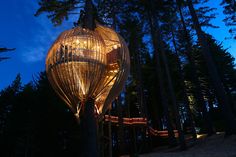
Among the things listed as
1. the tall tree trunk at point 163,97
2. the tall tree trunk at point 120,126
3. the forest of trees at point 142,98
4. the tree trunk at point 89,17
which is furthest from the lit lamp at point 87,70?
the tall tree trunk at point 163,97

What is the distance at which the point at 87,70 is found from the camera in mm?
2205

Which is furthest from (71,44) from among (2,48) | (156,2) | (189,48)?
(189,48)

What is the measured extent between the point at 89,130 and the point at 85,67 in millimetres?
936

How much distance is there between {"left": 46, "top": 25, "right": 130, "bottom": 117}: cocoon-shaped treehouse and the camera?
223 centimetres

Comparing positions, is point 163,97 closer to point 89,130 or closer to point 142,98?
point 142,98

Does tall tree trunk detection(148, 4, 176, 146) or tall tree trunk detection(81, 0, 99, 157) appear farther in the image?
tall tree trunk detection(148, 4, 176, 146)

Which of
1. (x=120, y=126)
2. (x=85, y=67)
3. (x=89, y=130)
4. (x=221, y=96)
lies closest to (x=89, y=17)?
(x=85, y=67)

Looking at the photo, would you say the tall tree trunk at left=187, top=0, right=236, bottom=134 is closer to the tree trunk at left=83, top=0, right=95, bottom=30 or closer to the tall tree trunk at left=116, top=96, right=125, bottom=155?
the tall tree trunk at left=116, top=96, right=125, bottom=155

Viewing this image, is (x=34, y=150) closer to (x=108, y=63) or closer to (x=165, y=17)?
(x=165, y=17)

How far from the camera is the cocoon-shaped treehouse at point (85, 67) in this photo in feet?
7.32

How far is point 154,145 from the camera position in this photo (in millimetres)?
21422

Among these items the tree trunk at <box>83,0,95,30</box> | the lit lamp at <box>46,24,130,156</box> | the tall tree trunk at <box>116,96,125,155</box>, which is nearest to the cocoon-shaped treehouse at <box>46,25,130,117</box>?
the lit lamp at <box>46,24,130,156</box>

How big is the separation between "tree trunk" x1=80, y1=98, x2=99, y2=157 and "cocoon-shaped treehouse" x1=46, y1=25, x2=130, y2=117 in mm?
91

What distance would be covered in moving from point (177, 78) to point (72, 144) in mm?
13968
